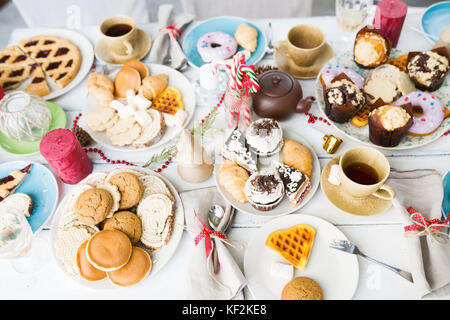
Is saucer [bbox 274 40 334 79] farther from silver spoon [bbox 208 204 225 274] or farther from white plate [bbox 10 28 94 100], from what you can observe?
white plate [bbox 10 28 94 100]

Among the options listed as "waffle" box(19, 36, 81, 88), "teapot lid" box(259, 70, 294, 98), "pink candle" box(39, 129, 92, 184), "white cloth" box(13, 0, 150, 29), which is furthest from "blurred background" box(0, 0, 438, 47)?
"pink candle" box(39, 129, 92, 184)

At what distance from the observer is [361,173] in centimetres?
126

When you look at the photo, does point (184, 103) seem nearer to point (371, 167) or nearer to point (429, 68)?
point (371, 167)

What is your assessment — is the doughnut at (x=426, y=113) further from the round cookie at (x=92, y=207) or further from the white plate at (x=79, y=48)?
the white plate at (x=79, y=48)

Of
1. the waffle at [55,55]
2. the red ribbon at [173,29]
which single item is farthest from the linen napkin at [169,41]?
the waffle at [55,55]

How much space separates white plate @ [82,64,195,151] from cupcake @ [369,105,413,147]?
72 cm

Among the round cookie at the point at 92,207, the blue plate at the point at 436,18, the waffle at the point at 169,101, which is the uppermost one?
the blue plate at the point at 436,18

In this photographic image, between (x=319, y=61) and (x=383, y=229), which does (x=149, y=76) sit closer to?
(x=319, y=61)

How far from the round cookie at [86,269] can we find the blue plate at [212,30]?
0.94 metres

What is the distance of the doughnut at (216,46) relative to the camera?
164cm

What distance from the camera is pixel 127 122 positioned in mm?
1485

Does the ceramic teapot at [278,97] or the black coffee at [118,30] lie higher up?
the black coffee at [118,30]
